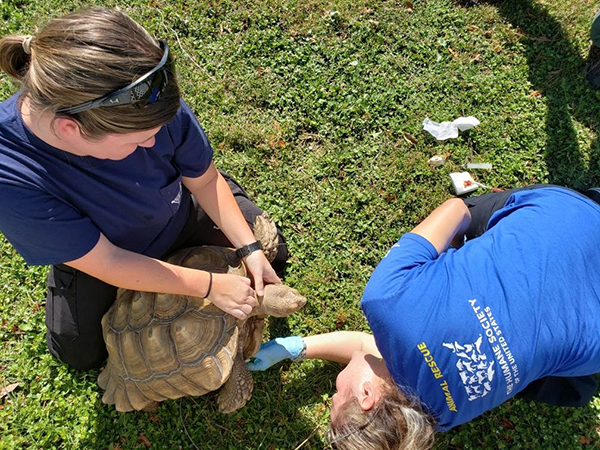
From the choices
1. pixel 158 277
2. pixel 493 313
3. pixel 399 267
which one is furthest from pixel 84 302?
pixel 493 313

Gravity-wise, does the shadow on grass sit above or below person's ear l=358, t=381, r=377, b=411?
above

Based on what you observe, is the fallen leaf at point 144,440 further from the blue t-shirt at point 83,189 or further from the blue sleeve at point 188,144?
the blue sleeve at point 188,144

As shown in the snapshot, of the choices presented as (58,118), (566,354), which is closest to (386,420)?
(566,354)

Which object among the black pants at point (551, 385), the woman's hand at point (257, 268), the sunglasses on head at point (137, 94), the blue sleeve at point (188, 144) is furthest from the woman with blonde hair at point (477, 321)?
the sunglasses on head at point (137, 94)

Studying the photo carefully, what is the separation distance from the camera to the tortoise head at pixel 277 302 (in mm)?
2787

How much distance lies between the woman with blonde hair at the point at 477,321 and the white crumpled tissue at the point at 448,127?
5.22ft

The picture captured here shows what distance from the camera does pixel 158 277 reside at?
2289 mm

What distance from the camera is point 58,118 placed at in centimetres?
157

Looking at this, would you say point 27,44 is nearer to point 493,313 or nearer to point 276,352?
point 493,313

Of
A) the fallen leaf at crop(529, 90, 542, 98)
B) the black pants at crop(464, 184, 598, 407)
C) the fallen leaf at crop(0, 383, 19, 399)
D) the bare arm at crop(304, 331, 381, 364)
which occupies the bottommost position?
the fallen leaf at crop(0, 383, 19, 399)

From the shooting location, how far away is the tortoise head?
110 inches

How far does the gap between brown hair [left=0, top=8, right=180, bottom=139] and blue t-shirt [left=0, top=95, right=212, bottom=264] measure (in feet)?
0.82

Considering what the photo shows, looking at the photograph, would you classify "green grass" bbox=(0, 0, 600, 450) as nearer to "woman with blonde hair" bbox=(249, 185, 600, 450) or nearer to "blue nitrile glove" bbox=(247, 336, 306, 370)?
"blue nitrile glove" bbox=(247, 336, 306, 370)

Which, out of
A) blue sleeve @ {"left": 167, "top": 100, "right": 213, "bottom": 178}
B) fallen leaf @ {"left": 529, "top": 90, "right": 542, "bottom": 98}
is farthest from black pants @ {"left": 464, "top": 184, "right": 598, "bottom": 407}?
blue sleeve @ {"left": 167, "top": 100, "right": 213, "bottom": 178}
